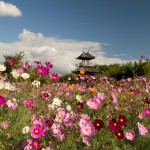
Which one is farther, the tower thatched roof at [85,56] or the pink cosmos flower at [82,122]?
the tower thatched roof at [85,56]

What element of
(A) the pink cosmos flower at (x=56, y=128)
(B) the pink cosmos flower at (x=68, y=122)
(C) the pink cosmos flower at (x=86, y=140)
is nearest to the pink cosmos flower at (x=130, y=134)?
(C) the pink cosmos flower at (x=86, y=140)

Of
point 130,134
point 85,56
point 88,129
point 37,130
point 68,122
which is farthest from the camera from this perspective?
point 85,56

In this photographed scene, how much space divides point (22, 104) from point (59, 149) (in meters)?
1.60

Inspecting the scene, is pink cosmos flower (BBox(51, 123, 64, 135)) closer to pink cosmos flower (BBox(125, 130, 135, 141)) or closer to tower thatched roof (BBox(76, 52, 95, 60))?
pink cosmos flower (BBox(125, 130, 135, 141))

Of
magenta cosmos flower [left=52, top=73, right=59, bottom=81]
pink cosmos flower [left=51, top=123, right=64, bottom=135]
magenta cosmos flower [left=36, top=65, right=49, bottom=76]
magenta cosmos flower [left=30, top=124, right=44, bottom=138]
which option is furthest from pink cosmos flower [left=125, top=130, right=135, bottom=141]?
magenta cosmos flower [left=52, top=73, right=59, bottom=81]

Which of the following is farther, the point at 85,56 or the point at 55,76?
the point at 85,56

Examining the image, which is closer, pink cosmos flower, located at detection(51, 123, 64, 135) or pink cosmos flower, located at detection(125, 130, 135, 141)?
pink cosmos flower, located at detection(51, 123, 64, 135)

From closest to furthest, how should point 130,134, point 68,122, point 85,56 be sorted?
point 68,122
point 130,134
point 85,56

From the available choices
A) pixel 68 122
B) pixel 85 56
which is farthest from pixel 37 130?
pixel 85 56

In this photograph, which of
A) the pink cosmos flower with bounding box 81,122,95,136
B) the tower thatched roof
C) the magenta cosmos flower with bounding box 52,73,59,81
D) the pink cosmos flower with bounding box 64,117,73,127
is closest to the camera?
the pink cosmos flower with bounding box 81,122,95,136

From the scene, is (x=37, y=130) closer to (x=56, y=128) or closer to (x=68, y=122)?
(x=56, y=128)

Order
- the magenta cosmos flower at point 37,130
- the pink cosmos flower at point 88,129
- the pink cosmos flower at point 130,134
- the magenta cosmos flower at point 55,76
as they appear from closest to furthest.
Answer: the magenta cosmos flower at point 37,130
the pink cosmos flower at point 88,129
the pink cosmos flower at point 130,134
the magenta cosmos flower at point 55,76

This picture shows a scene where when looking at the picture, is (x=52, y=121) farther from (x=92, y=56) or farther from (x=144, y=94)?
(x=92, y=56)

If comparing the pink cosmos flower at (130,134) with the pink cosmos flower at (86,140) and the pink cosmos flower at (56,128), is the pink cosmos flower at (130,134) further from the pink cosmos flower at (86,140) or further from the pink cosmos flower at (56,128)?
the pink cosmos flower at (56,128)
